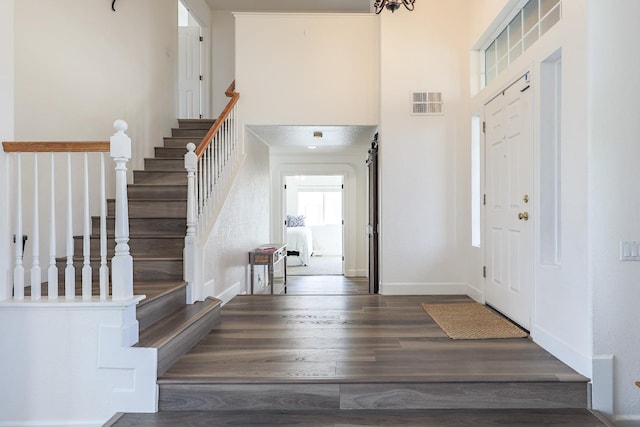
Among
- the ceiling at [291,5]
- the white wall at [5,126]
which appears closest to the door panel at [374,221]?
the ceiling at [291,5]

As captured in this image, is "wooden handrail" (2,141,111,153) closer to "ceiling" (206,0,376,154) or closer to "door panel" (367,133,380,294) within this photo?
"ceiling" (206,0,376,154)

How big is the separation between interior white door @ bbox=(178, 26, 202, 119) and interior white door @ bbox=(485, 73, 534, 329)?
4.79 meters

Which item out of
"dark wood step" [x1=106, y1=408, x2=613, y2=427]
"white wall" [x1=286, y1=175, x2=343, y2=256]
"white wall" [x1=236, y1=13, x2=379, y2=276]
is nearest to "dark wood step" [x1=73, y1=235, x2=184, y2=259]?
"dark wood step" [x1=106, y1=408, x2=613, y2=427]

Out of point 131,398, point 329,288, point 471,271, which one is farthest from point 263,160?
point 131,398

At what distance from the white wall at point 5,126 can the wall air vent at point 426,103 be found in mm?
3691

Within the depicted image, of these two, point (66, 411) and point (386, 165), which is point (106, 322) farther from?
point (386, 165)

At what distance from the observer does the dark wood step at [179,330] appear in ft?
7.61

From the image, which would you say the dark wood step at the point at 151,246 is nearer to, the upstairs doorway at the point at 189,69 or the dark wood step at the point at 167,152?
the dark wood step at the point at 167,152

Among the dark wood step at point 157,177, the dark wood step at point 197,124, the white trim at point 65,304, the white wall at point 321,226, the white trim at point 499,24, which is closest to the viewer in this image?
the white trim at point 65,304

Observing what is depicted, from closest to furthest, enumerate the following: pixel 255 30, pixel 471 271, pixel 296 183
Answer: pixel 471 271 < pixel 255 30 < pixel 296 183

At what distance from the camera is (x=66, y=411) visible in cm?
222

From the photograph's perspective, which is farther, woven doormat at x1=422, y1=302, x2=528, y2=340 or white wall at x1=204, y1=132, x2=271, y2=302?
white wall at x1=204, y1=132, x2=271, y2=302

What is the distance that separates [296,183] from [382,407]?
10000 millimetres

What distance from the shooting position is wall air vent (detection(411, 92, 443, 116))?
14.6ft
